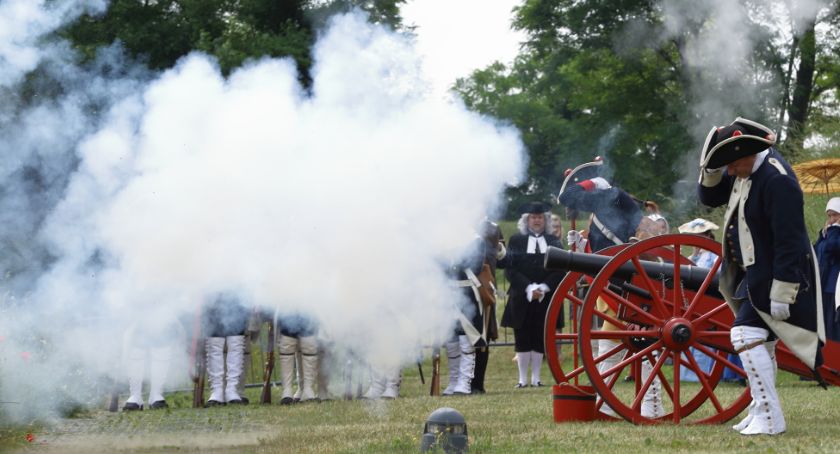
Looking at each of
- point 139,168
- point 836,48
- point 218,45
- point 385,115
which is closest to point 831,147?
point 836,48

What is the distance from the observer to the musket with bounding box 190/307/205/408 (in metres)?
12.1

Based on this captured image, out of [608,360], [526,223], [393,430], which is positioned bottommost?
[393,430]

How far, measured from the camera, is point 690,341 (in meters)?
7.60

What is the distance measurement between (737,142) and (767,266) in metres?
0.75

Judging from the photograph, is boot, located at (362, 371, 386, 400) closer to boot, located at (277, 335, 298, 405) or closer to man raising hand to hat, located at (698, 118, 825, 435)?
boot, located at (277, 335, 298, 405)

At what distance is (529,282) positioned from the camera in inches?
525

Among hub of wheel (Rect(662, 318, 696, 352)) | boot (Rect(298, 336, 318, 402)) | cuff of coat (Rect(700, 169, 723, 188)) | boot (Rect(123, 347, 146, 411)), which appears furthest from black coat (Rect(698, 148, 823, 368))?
boot (Rect(123, 347, 146, 411))

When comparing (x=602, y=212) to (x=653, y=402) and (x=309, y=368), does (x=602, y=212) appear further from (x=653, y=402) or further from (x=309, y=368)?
(x=309, y=368)

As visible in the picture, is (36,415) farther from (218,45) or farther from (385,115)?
(218,45)

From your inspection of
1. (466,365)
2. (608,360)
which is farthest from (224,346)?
(608,360)

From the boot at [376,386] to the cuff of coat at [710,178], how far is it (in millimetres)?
4966

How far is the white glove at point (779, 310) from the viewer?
6609 mm

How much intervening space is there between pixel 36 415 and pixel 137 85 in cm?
323

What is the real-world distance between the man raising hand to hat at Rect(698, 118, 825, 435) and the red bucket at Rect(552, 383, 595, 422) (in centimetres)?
119
